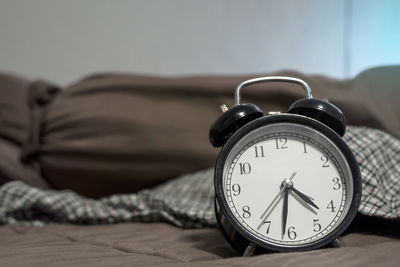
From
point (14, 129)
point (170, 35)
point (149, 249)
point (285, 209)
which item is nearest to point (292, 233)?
point (285, 209)

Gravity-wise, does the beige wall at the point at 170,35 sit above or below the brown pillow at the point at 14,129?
above

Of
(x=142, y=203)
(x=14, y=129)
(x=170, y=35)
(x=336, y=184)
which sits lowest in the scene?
(x=142, y=203)

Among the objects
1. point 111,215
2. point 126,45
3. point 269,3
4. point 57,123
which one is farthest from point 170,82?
point 269,3

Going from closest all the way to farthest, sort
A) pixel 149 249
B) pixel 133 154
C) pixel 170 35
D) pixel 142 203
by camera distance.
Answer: pixel 149 249
pixel 142 203
pixel 133 154
pixel 170 35

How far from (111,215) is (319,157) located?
0.67 metres

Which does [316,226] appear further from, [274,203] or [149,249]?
[149,249]

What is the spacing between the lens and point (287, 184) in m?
0.74

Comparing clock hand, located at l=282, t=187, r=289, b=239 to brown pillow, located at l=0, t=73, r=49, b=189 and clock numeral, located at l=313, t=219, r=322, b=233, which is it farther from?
brown pillow, located at l=0, t=73, r=49, b=189

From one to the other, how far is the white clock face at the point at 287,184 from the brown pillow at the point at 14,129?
85 centimetres

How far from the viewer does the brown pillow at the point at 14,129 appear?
4.54ft

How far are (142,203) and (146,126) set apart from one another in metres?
0.28

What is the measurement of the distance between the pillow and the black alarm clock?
613 mm

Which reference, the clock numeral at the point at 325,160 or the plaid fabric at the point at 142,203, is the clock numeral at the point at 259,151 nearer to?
the clock numeral at the point at 325,160

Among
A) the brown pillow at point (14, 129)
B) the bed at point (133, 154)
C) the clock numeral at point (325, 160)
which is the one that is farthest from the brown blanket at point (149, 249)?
the brown pillow at point (14, 129)
